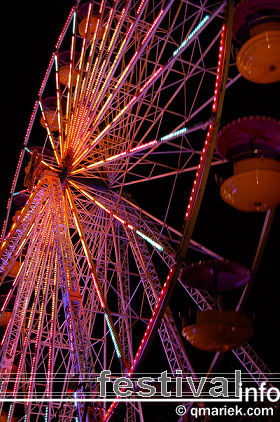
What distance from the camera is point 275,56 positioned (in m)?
8.19

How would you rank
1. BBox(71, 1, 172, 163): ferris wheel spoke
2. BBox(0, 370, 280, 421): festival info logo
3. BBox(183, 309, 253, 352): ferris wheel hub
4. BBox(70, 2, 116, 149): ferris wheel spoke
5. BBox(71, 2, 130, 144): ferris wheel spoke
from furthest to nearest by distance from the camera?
BBox(70, 2, 116, 149): ferris wheel spoke
BBox(71, 2, 130, 144): ferris wheel spoke
BBox(71, 1, 172, 163): ferris wheel spoke
BBox(0, 370, 280, 421): festival info logo
BBox(183, 309, 253, 352): ferris wheel hub

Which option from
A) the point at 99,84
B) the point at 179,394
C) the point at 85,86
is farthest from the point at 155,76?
the point at 179,394

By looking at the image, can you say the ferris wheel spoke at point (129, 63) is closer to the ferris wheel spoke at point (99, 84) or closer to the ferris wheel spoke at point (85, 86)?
the ferris wheel spoke at point (99, 84)

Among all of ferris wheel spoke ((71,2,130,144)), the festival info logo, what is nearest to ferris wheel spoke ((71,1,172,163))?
ferris wheel spoke ((71,2,130,144))

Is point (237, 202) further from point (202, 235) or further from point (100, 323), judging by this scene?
point (100, 323)

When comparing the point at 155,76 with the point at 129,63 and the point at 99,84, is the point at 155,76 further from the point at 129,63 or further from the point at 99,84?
the point at 99,84

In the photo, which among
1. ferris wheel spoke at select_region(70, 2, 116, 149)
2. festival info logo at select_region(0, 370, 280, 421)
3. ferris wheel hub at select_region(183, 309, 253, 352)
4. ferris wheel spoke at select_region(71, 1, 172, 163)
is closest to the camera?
ferris wheel hub at select_region(183, 309, 253, 352)

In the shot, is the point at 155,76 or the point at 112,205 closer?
the point at 155,76

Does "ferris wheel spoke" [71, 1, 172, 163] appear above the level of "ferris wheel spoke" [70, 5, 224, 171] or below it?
above

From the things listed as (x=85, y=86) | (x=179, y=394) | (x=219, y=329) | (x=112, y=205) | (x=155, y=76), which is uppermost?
(x=85, y=86)

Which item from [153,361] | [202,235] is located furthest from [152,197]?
[153,361]

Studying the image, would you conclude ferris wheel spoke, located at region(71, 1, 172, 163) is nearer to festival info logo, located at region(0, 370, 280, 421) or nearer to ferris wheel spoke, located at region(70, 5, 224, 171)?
ferris wheel spoke, located at region(70, 5, 224, 171)

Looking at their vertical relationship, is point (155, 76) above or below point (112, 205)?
below

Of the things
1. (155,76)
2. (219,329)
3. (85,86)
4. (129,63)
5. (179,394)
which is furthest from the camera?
(85,86)
